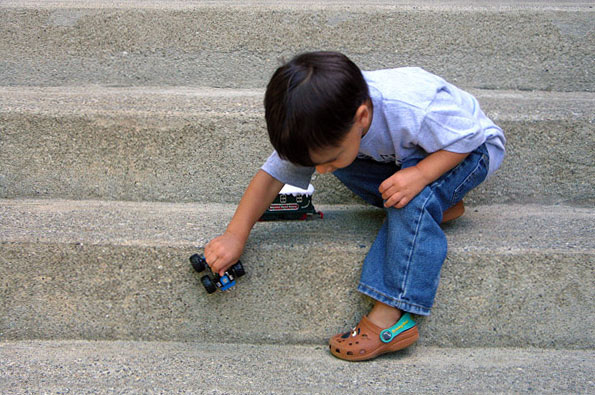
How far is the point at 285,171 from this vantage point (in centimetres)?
121

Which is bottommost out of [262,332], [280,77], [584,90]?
[262,332]

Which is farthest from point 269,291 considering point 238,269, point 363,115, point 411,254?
point 363,115

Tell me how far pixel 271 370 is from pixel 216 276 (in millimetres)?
223

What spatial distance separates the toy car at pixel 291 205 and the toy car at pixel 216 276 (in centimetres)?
22

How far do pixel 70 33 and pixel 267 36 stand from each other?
0.63 metres

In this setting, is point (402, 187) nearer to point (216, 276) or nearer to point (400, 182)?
point (400, 182)

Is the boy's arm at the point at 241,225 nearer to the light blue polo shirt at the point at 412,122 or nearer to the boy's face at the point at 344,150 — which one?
the light blue polo shirt at the point at 412,122

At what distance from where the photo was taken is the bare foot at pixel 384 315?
44.7 inches

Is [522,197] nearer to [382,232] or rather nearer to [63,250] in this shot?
[382,232]

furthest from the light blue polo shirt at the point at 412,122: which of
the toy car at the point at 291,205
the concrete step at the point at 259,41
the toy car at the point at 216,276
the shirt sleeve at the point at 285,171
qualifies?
the concrete step at the point at 259,41

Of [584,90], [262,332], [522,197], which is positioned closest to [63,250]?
[262,332]

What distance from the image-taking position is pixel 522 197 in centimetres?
146

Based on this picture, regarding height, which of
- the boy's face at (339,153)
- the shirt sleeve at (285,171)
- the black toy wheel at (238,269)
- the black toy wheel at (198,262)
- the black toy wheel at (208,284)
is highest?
the boy's face at (339,153)

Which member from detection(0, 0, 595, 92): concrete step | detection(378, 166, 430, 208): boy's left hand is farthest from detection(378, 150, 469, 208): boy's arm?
detection(0, 0, 595, 92): concrete step
